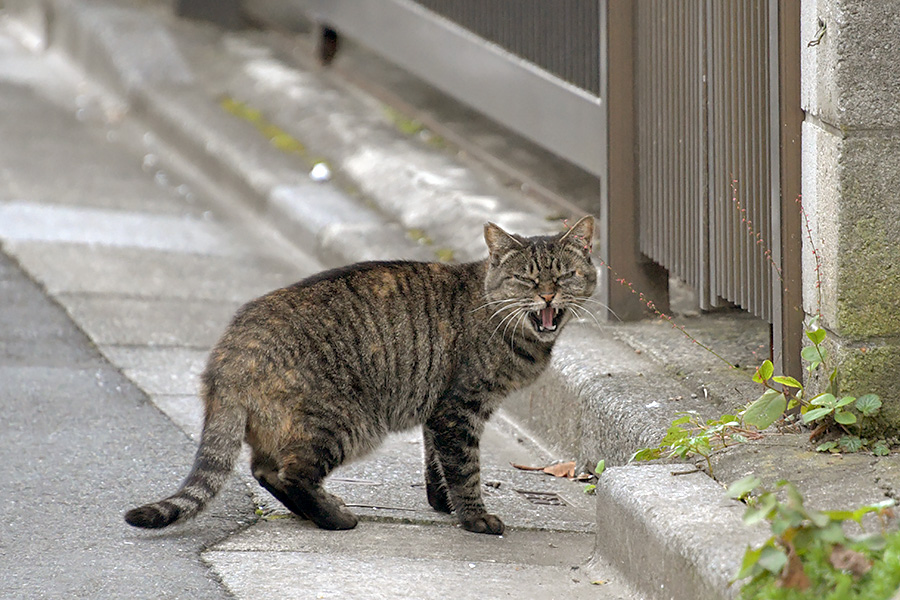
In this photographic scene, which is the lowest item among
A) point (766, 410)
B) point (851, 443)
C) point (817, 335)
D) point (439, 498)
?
point (439, 498)

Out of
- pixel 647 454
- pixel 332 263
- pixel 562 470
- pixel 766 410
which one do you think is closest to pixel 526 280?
pixel 647 454

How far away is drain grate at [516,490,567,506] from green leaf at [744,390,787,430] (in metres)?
0.98

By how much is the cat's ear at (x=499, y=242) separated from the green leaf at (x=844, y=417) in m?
1.32

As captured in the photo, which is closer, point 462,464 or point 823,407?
point 823,407

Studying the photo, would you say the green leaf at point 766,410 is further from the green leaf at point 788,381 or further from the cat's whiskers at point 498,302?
the cat's whiskers at point 498,302

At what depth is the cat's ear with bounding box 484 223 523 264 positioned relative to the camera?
4645 millimetres

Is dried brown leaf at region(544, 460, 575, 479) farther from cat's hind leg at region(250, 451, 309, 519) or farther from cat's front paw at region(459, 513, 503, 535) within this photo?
cat's hind leg at region(250, 451, 309, 519)

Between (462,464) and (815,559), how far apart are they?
1.67 meters

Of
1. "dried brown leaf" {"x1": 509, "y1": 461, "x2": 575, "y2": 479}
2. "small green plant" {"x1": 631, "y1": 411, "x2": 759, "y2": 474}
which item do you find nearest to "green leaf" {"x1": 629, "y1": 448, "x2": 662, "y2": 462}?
"small green plant" {"x1": 631, "y1": 411, "x2": 759, "y2": 474}

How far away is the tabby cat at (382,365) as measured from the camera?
13.7 feet

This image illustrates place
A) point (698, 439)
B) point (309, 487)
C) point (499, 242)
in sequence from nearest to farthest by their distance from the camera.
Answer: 1. point (698, 439)
2. point (309, 487)
3. point (499, 242)

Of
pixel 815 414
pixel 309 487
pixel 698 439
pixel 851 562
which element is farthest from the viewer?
pixel 309 487

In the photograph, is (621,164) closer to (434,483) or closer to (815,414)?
(434,483)

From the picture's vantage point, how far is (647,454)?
412 cm
